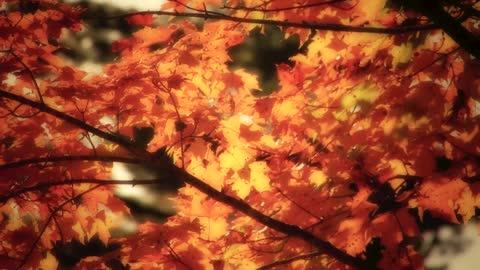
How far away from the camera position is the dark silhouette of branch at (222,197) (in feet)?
9.34

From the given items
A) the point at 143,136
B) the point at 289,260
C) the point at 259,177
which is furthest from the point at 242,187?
the point at 143,136

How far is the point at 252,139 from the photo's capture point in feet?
11.4

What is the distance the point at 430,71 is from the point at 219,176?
6.15 ft

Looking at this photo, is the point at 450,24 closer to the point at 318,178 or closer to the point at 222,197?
the point at 318,178

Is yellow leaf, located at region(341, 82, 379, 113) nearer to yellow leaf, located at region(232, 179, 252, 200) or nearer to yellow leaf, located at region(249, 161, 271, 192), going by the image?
yellow leaf, located at region(249, 161, 271, 192)

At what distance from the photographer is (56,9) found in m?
3.58

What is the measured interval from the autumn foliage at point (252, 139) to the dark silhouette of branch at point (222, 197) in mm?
10

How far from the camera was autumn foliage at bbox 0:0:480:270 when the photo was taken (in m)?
2.88

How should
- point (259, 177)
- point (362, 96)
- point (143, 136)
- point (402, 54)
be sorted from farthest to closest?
point (143, 136)
point (259, 177)
point (362, 96)
point (402, 54)

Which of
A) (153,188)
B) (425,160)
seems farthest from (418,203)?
(153,188)

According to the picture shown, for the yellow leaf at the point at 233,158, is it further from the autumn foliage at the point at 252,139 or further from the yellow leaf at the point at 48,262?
the yellow leaf at the point at 48,262

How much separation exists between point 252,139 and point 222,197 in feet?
2.25

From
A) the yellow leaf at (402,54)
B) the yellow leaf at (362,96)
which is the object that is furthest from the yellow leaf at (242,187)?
the yellow leaf at (402,54)

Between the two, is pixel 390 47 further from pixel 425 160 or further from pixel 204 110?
pixel 204 110
